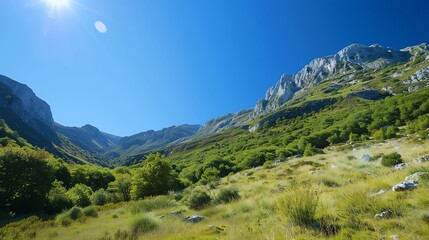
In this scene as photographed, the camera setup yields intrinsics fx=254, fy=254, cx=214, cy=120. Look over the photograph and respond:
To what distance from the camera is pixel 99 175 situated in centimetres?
5709

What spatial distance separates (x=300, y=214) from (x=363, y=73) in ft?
727

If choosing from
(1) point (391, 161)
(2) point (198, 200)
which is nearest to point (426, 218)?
(1) point (391, 161)

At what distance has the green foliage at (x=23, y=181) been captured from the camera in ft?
73.5

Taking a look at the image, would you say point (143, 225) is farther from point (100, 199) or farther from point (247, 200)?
point (100, 199)

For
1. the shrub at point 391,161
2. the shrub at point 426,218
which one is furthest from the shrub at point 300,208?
the shrub at point 391,161

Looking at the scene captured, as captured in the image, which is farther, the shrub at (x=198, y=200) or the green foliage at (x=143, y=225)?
the shrub at (x=198, y=200)

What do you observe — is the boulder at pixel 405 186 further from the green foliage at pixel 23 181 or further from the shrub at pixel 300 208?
the green foliage at pixel 23 181

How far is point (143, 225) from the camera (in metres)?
8.91

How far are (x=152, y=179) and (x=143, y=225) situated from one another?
22.8m

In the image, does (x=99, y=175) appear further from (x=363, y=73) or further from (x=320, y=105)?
(x=363, y=73)

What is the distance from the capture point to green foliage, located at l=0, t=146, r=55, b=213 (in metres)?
22.4

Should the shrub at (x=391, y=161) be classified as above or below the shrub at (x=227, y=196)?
above

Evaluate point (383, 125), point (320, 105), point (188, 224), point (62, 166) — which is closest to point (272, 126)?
point (320, 105)

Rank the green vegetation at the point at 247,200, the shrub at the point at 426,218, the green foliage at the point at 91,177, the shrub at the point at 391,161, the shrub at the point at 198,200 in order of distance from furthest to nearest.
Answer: the green foliage at the point at 91,177, the shrub at the point at 198,200, the shrub at the point at 391,161, the green vegetation at the point at 247,200, the shrub at the point at 426,218
